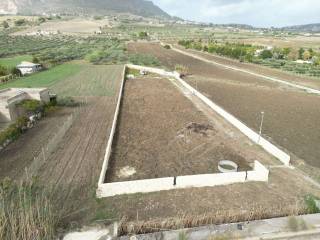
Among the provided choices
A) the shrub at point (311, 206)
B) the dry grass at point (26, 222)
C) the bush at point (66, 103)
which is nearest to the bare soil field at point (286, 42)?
the bush at point (66, 103)

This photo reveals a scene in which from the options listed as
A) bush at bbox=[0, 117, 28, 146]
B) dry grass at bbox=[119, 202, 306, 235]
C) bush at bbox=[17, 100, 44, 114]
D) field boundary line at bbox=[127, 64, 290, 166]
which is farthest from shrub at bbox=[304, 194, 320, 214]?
bush at bbox=[17, 100, 44, 114]

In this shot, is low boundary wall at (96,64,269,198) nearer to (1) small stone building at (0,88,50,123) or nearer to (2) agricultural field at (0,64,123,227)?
(2) agricultural field at (0,64,123,227)

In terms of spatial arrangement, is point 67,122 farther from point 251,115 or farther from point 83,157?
point 251,115

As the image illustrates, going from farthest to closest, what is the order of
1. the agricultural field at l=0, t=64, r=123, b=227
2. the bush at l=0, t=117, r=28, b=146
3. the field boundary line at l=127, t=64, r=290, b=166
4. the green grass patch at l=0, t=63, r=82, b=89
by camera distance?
the green grass patch at l=0, t=63, r=82, b=89 < the bush at l=0, t=117, r=28, b=146 < the field boundary line at l=127, t=64, r=290, b=166 < the agricultural field at l=0, t=64, r=123, b=227

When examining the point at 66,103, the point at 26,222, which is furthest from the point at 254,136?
the point at 66,103

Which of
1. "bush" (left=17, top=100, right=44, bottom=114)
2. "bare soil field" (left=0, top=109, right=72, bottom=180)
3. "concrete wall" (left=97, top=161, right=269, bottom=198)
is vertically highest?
"bush" (left=17, top=100, right=44, bottom=114)

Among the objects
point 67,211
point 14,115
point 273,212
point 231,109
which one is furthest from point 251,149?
point 14,115

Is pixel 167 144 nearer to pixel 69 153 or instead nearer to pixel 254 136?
pixel 254 136
